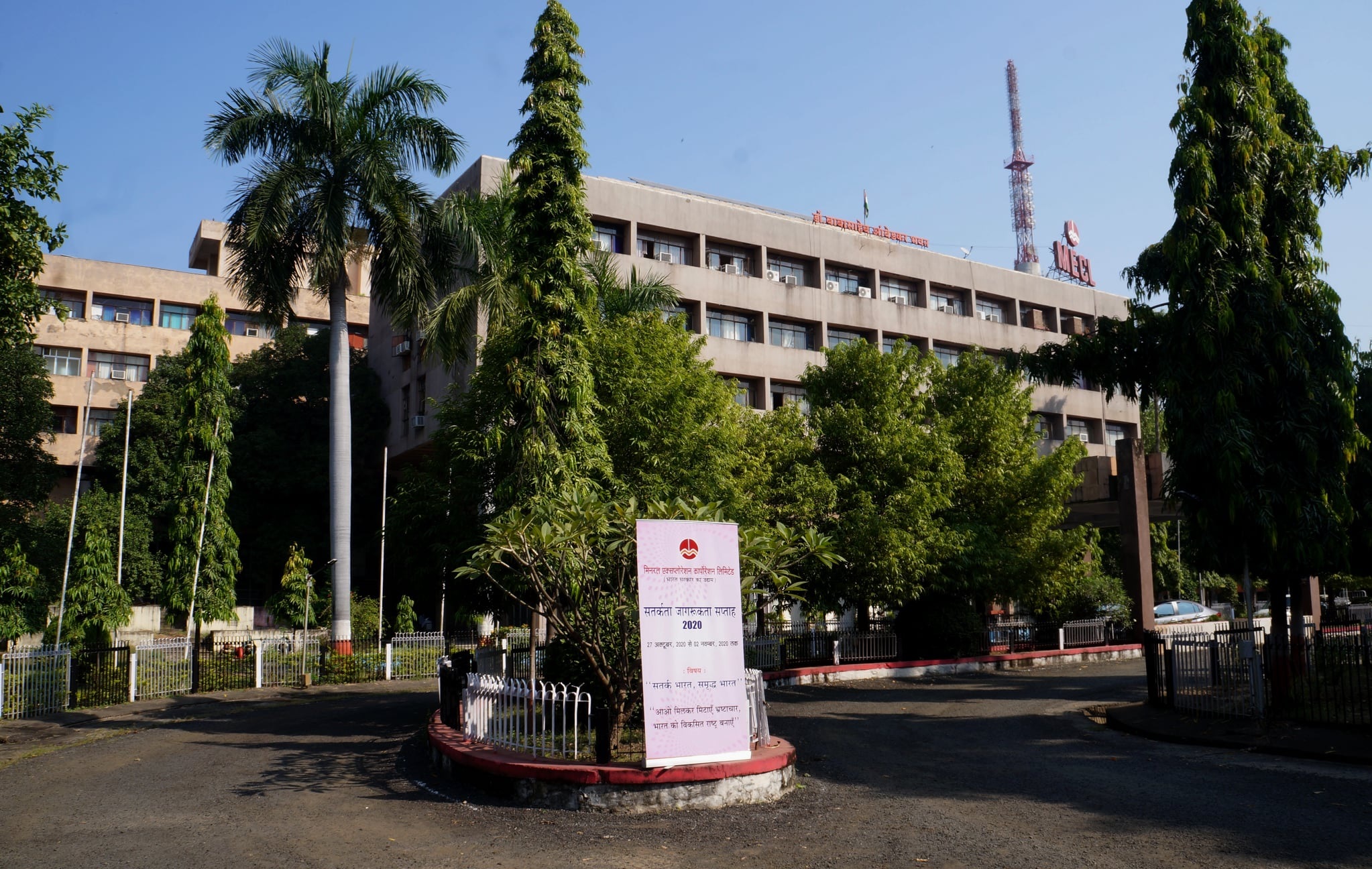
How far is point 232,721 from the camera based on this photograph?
17984mm

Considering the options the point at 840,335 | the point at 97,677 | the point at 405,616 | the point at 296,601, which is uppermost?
the point at 840,335

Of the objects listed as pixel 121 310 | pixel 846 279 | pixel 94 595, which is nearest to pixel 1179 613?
pixel 846 279

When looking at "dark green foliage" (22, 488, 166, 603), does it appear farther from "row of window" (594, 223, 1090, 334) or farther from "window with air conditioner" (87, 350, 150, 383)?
"row of window" (594, 223, 1090, 334)

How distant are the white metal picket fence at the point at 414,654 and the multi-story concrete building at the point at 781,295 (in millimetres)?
13625

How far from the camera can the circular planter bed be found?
981 cm

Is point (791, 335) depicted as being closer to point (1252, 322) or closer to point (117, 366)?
point (1252, 322)

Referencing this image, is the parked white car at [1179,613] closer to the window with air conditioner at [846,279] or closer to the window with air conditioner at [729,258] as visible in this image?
the window with air conditioner at [846,279]

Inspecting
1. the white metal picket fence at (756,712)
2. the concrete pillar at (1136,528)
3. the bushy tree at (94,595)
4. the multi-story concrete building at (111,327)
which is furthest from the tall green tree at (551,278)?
the multi-story concrete building at (111,327)

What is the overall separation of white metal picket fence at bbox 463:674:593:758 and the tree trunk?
52.6 feet

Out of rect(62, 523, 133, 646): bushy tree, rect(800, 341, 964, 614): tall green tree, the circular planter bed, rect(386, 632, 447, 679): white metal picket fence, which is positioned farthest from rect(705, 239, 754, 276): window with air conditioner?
the circular planter bed

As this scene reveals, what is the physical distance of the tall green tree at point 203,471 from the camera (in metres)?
33.0

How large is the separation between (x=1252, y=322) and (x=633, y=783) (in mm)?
12183

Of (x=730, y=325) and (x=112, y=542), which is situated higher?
(x=730, y=325)

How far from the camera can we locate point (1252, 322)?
15625 millimetres
